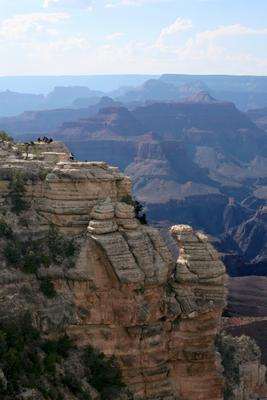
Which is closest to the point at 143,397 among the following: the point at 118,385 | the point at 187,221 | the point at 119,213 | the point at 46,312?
the point at 118,385

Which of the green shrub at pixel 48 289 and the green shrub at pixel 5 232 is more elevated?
the green shrub at pixel 5 232

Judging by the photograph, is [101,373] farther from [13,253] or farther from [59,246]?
[13,253]

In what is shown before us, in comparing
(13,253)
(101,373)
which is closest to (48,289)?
(13,253)

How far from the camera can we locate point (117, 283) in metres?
28.5

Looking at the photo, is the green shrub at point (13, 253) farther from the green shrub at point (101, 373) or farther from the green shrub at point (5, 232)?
the green shrub at point (101, 373)

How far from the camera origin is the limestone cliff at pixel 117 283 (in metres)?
28.3

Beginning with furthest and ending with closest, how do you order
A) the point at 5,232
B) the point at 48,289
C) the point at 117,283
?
1. the point at 5,232
2. the point at 117,283
3. the point at 48,289

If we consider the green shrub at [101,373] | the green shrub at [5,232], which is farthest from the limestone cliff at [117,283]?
the green shrub at [101,373]

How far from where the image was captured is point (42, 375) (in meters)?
25.7

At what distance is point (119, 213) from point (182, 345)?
6.66 m

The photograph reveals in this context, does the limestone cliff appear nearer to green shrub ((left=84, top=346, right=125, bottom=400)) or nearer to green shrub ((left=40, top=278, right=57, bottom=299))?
green shrub ((left=40, top=278, right=57, bottom=299))

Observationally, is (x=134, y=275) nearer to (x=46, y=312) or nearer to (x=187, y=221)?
(x=46, y=312)

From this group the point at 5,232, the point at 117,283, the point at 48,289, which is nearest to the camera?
the point at 48,289

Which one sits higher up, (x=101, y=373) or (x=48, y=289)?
(x=48, y=289)
